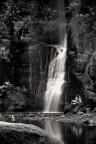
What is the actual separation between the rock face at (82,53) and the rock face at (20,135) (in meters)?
28.7

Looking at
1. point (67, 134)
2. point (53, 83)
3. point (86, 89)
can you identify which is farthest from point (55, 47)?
point (67, 134)

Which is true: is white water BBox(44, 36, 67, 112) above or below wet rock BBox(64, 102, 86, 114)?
above

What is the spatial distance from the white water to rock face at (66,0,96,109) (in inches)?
38.9

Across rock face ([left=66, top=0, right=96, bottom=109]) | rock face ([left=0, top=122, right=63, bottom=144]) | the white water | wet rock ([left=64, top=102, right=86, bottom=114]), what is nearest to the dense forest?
rock face ([left=66, top=0, right=96, bottom=109])

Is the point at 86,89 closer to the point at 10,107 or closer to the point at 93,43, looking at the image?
the point at 93,43

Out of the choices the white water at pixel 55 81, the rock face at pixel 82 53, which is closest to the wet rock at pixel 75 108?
the rock face at pixel 82 53

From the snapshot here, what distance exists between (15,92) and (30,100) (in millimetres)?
2256

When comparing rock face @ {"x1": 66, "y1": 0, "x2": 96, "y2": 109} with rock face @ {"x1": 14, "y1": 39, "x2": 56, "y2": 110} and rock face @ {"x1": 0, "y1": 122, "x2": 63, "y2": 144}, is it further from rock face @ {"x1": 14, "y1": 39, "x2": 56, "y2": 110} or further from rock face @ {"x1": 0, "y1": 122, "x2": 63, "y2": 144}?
rock face @ {"x1": 0, "y1": 122, "x2": 63, "y2": 144}

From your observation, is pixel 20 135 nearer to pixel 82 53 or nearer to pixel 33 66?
pixel 82 53

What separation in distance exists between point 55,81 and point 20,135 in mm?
34509

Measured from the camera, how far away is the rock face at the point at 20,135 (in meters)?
9.30

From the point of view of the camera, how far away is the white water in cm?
4103

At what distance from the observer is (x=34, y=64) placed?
46.8 m

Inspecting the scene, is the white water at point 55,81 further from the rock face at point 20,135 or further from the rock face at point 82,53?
the rock face at point 20,135
